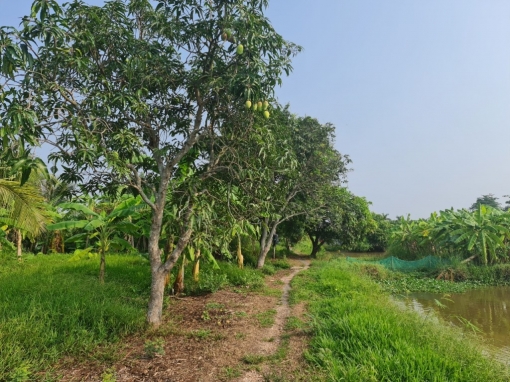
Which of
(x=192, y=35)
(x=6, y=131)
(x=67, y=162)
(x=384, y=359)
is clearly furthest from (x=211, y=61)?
(x=384, y=359)

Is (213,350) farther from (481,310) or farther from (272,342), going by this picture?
(481,310)

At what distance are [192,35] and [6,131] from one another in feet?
9.70

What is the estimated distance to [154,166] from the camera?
5582 millimetres

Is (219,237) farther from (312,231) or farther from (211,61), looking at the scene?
(312,231)

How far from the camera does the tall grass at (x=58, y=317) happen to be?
3.67m

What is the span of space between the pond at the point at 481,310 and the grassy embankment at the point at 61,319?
556cm

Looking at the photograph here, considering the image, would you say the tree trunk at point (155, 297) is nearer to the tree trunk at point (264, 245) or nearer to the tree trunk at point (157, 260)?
the tree trunk at point (157, 260)

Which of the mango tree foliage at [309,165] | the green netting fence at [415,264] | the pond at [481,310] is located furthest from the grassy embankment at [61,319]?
the green netting fence at [415,264]

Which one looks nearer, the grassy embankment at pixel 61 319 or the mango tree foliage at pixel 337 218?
the grassy embankment at pixel 61 319

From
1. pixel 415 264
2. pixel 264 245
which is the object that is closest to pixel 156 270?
pixel 264 245

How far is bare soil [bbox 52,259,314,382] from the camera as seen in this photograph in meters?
3.72

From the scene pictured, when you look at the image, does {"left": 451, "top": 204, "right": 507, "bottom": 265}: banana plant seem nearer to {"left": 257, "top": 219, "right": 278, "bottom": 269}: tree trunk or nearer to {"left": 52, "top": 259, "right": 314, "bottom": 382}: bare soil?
{"left": 257, "top": 219, "right": 278, "bottom": 269}: tree trunk

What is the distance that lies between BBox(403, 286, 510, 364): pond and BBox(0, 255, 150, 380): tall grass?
566 cm

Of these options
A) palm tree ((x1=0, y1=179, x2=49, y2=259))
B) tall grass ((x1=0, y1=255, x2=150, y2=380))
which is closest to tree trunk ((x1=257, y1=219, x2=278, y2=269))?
tall grass ((x1=0, y1=255, x2=150, y2=380))
